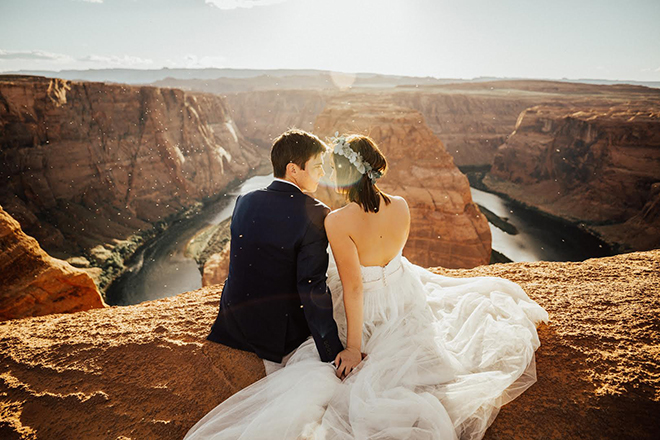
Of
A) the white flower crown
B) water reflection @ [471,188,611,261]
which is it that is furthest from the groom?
water reflection @ [471,188,611,261]

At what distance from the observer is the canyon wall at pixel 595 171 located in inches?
1035

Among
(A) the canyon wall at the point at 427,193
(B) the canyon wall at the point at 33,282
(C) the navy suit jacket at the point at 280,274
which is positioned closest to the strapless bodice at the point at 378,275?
(C) the navy suit jacket at the point at 280,274

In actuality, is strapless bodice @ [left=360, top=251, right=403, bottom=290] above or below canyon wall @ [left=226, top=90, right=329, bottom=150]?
below

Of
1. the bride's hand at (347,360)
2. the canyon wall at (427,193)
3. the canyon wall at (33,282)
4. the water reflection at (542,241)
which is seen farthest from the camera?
the water reflection at (542,241)

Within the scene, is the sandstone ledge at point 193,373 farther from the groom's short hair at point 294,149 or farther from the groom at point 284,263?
the groom's short hair at point 294,149

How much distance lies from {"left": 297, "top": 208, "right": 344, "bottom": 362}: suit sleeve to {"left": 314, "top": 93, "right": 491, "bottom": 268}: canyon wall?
57.7 feet

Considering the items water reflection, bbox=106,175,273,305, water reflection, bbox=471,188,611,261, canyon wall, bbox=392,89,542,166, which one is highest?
canyon wall, bbox=392,89,542,166

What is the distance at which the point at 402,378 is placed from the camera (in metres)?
1.95

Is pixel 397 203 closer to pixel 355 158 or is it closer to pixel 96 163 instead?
pixel 355 158

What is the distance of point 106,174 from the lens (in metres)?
28.2

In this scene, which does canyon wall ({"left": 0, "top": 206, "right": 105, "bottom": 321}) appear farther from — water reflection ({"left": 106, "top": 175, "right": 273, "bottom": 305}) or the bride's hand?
water reflection ({"left": 106, "top": 175, "right": 273, "bottom": 305})

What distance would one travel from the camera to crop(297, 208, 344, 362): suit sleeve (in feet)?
6.90

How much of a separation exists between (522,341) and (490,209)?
36.3 metres

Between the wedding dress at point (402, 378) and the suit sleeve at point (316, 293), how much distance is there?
5.6 inches
